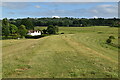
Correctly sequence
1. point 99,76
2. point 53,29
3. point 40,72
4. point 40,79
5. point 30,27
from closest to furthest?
1. point 40,79
2. point 99,76
3. point 40,72
4. point 53,29
5. point 30,27

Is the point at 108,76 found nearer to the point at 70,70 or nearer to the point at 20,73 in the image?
the point at 70,70

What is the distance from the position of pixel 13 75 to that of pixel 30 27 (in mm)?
87196

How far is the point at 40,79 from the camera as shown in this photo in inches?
326

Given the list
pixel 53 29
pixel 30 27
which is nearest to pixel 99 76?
pixel 53 29

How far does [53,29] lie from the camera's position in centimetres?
7544

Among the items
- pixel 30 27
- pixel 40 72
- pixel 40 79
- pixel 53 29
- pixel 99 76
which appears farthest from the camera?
pixel 30 27

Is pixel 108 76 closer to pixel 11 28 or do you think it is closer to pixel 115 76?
pixel 115 76

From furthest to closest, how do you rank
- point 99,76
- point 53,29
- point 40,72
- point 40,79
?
1. point 53,29
2. point 40,72
3. point 99,76
4. point 40,79

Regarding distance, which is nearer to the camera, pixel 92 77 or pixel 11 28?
pixel 92 77

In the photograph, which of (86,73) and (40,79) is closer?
(40,79)

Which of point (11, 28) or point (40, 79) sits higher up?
point (11, 28)

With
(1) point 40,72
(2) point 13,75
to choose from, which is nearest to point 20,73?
(2) point 13,75

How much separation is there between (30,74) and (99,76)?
358cm

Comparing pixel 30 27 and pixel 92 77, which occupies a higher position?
pixel 30 27
